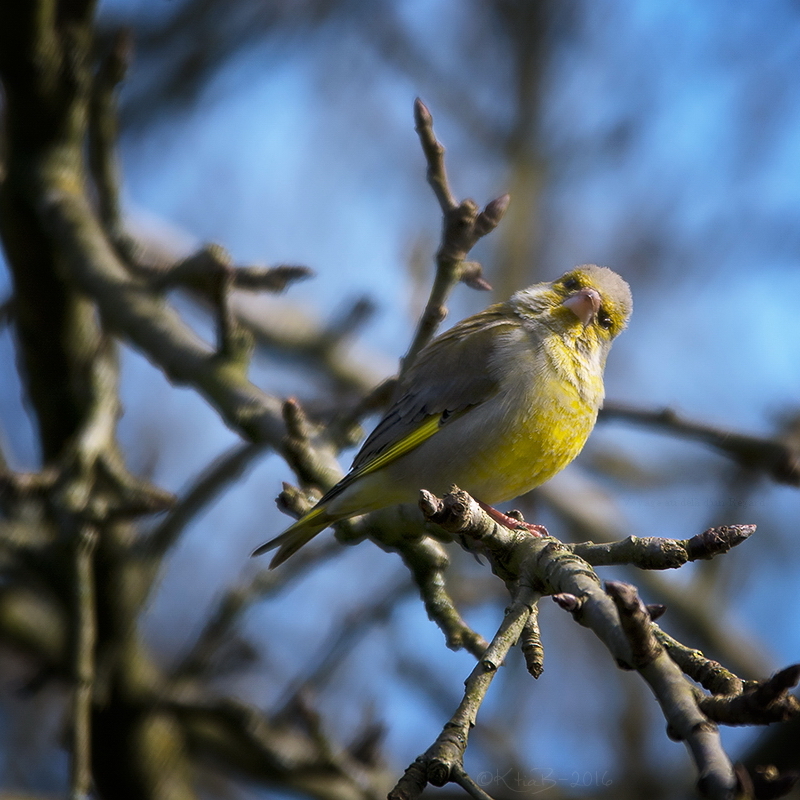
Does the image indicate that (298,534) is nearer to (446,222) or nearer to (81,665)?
(81,665)

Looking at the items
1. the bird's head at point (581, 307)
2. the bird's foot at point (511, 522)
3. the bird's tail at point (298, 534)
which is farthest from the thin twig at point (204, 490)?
the bird's head at point (581, 307)

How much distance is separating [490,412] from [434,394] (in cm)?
37

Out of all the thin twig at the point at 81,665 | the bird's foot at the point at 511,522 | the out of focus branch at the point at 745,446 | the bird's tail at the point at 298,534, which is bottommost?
the thin twig at the point at 81,665

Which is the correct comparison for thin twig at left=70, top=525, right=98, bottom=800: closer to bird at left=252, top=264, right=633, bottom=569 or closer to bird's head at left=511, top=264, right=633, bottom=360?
bird at left=252, top=264, right=633, bottom=569

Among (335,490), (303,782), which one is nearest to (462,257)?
(335,490)

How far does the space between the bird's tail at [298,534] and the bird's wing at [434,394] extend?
37 cm

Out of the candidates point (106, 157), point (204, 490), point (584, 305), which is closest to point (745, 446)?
point (584, 305)

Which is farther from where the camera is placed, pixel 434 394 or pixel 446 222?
pixel 434 394

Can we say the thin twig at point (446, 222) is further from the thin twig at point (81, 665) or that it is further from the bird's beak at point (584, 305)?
the thin twig at point (81, 665)

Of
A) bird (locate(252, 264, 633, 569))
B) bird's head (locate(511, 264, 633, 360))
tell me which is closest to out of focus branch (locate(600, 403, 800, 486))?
bird (locate(252, 264, 633, 569))

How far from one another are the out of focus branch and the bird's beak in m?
0.58

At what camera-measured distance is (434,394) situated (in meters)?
4.32

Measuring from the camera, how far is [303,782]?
4645mm

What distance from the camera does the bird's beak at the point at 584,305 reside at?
4.54 m
